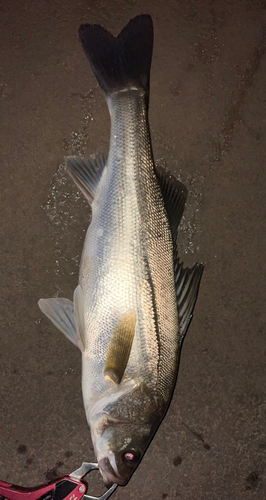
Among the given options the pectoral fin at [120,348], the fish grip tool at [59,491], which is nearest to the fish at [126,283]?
the pectoral fin at [120,348]

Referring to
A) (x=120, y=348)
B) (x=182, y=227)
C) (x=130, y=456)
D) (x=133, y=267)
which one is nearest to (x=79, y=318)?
(x=120, y=348)

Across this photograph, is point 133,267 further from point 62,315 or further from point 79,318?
point 62,315

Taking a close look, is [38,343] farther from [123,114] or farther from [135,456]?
[123,114]

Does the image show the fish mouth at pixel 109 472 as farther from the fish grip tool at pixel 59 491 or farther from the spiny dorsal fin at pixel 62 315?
the spiny dorsal fin at pixel 62 315

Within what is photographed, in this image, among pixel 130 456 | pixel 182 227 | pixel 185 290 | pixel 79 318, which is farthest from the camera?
pixel 182 227

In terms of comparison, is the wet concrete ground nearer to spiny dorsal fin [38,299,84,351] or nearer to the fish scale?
spiny dorsal fin [38,299,84,351]

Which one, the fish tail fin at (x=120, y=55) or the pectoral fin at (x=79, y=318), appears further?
the fish tail fin at (x=120, y=55)

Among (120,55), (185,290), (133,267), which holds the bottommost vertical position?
(185,290)
